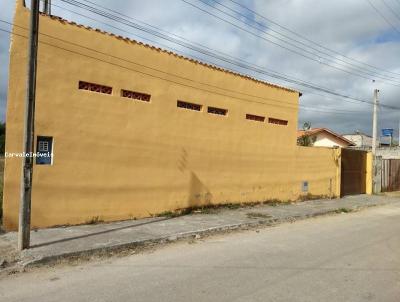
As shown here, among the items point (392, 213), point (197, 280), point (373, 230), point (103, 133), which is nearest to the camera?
point (197, 280)

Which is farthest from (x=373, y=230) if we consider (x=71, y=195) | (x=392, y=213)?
(x=71, y=195)

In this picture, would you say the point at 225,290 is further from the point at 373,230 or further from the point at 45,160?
the point at 373,230

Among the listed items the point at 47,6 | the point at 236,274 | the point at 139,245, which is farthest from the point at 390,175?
the point at 236,274

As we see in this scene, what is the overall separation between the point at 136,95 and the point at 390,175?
18.2m

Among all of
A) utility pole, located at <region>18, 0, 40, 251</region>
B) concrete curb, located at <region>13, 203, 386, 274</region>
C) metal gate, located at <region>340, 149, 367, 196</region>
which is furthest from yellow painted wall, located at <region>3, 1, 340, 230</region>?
metal gate, located at <region>340, 149, 367, 196</region>

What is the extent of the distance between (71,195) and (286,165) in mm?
8918

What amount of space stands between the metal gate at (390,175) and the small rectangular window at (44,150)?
19.2 metres

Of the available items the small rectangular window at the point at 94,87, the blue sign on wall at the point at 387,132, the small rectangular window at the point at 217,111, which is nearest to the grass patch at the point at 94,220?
the small rectangular window at the point at 94,87

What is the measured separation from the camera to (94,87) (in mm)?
10297

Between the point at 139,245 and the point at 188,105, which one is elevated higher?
the point at 188,105

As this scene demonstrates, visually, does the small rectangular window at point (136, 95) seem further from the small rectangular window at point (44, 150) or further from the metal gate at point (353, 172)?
the metal gate at point (353, 172)

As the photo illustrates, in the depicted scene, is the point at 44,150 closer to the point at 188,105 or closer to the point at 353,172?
the point at 188,105

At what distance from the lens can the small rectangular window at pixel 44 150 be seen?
9.44 metres

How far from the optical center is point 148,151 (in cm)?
1145
